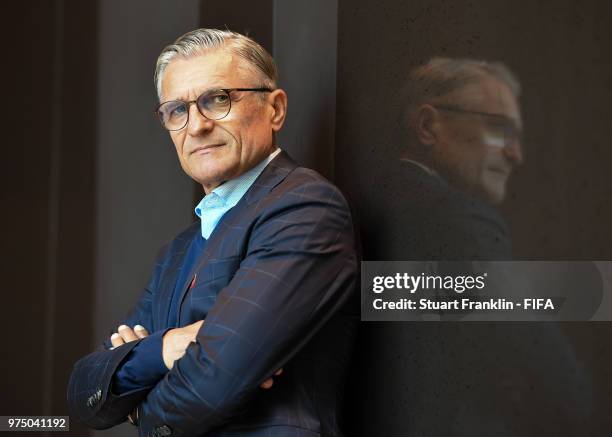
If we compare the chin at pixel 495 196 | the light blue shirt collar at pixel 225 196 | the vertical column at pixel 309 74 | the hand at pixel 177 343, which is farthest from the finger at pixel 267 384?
the vertical column at pixel 309 74

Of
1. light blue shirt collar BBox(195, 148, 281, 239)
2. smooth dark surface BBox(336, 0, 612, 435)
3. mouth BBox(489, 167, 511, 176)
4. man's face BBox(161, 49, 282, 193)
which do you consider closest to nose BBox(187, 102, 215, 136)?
man's face BBox(161, 49, 282, 193)

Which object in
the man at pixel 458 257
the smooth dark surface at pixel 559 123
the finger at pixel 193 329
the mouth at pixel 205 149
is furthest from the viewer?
the mouth at pixel 205 149

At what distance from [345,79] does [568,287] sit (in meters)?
1.06

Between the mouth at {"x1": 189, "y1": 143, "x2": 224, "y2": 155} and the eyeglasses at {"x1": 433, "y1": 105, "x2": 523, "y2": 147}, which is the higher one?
the eyeglasses at {"x1": 433, "y1": 105, "x2": 523, "y2": 147}

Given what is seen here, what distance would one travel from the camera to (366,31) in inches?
74.7

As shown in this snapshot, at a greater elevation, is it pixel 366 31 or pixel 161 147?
pixel 366 31

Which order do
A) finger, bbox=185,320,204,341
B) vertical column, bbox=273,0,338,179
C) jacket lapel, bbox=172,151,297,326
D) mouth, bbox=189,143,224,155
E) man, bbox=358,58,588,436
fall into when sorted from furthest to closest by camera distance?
1. vertical column, bbox=273,0,338,179
2. mouth, bbox=189,143,224,155
3. jacket lapel, bbox=172,151,297,326
4. finger, bbox=185,320,204,341
5. man, bbox=358,58,588,436

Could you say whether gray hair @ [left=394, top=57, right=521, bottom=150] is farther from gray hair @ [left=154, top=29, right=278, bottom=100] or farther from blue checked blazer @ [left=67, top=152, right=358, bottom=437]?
gray hair @ [left=154, top=29, right=278, bottom=100]

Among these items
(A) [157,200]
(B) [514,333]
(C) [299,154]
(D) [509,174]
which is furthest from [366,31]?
(A) [157,200]

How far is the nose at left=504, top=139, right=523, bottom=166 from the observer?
1177 mm

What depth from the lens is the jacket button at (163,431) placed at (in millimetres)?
1536

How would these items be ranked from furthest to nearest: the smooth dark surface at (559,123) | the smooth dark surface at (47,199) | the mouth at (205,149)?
1. the smooth dark surface at (47,199)
2. the mouth at (205,149)
3. the smooth dark surface at (559,123)

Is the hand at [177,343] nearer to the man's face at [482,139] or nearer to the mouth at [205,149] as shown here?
the mouth at [205,149]

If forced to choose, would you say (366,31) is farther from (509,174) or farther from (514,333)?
(514,333)
